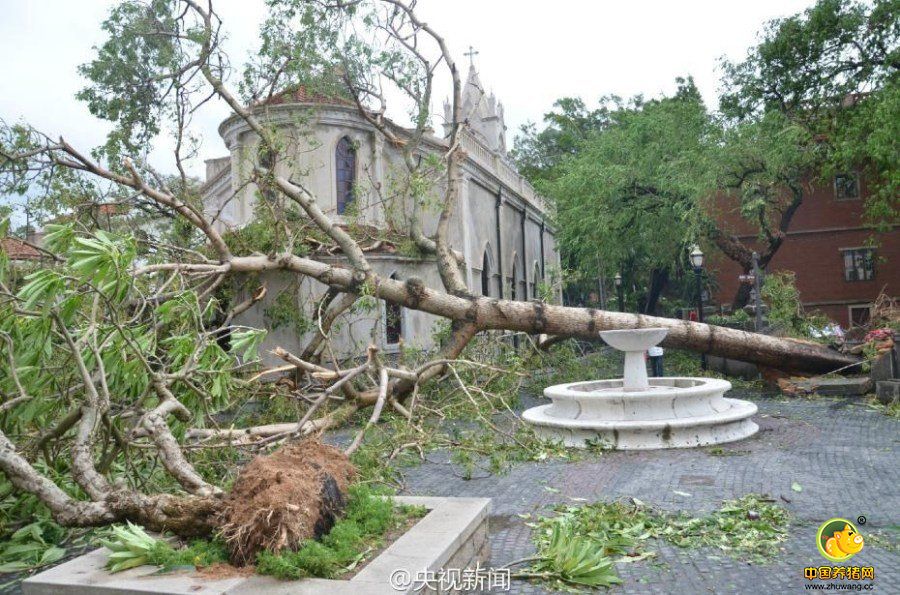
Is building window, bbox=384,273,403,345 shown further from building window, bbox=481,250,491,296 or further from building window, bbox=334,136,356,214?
building window, bbox=481,250,491,296

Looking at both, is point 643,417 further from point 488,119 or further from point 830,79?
point 488,119

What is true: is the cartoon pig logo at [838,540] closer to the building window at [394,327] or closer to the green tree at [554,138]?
the building window at [394,327]

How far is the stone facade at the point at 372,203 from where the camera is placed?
629 inches

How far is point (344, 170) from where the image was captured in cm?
1945

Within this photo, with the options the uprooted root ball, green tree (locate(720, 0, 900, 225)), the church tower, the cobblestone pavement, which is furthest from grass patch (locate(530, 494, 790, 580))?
the church tower

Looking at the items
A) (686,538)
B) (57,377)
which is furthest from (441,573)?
(57,377)

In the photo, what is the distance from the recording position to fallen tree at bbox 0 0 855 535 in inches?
220

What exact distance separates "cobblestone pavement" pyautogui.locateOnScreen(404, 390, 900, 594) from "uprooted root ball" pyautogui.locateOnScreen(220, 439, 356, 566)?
1.39 meters

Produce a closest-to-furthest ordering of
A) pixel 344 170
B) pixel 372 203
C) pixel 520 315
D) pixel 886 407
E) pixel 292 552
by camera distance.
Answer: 1. pixel 292 552
2. pixel 886 407
3. pixel 520 315
4. pixel 372 203
5. pixel 344 170

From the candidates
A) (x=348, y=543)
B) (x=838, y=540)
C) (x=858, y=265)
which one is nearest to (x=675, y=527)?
(x=838, y=540)

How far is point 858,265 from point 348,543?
33891 millimetres

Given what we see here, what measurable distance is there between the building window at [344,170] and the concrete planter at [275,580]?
51.3 ft

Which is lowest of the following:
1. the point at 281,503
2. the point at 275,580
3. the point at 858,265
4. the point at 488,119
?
the point at 275,580

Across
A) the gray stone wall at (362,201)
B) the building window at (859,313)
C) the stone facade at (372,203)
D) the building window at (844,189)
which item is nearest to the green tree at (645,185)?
the stone facade at (372,203)
